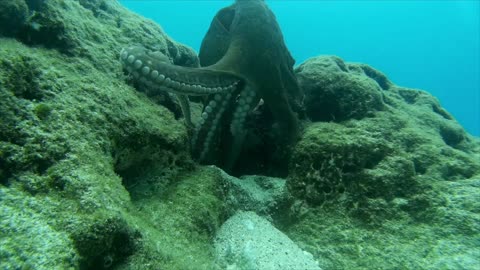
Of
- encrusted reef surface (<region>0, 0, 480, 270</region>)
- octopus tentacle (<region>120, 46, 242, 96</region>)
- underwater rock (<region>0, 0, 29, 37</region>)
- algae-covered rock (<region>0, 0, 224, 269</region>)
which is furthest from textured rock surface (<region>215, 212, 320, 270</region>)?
underwater rock (<region>0, 0, 29, 37</region>)

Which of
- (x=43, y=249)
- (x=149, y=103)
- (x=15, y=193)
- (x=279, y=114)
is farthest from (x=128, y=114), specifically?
(x=279, y=114)

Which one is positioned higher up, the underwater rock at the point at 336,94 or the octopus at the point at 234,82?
the underwater rock at the point at 336,94

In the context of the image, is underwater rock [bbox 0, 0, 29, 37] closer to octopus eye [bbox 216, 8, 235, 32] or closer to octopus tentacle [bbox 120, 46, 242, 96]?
octopus tentacle [bbox 120, 46, 242, 96]

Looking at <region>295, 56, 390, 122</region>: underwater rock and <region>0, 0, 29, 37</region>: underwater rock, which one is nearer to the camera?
<region>0, 0, 29, 37</region>: underwater rock

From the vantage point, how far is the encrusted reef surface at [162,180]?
7.02ft

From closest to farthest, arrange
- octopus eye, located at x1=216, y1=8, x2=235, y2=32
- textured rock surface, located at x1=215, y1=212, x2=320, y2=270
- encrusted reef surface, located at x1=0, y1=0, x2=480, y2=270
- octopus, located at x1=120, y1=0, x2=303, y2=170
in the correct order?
encrusted reef surface, located at x1=0, y1=0, x2=480, y2=270, textured rock surface, located at x1=215, y1=212, x2=320, y2=270, octopus, located at x1=120, y1=0, x2=303, y2=170, octopus eye, located at x1=216, y1=8, x2=235, y2=32

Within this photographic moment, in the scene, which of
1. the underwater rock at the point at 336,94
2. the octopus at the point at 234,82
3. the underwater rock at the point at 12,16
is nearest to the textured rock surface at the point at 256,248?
the octopus at the point at 234,82

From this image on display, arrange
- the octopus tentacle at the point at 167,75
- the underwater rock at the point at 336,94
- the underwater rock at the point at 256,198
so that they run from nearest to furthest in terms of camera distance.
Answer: the octopus tentacle at the point at 167,75
the underwater rock at the point at 256,198
the underwater rock at the point at 336,94

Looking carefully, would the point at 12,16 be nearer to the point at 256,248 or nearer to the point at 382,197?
the point at 256,248

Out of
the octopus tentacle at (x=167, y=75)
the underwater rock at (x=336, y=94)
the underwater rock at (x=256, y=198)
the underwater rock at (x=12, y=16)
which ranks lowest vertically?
the underwater rock at (x=256, y=198)

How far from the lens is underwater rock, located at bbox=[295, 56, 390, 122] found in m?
4.86

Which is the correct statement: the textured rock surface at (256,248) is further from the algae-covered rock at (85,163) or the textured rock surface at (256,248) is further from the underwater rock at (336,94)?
the underwater rock at (336,94)

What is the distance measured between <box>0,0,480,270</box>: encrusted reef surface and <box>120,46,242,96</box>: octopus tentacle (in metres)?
0.40

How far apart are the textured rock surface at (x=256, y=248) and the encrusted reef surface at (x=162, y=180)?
21 millimetres
